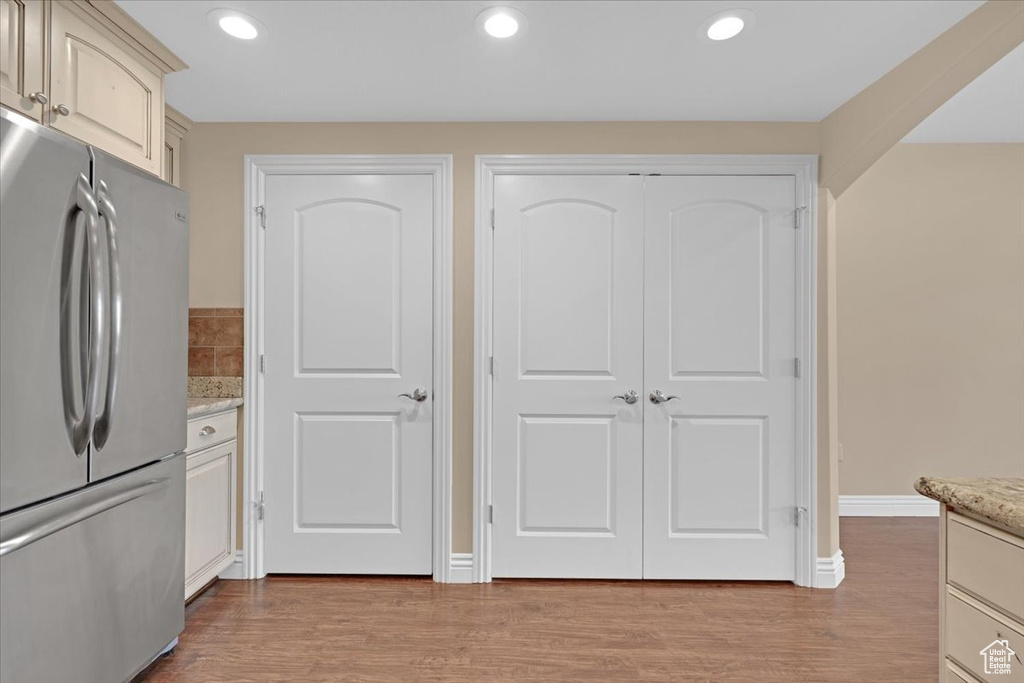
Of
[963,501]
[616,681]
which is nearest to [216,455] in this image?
[616,681]

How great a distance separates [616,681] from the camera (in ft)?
6.26

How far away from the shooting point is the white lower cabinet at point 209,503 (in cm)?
233

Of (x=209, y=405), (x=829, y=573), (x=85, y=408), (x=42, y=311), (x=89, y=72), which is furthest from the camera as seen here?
(x=829, y=573)

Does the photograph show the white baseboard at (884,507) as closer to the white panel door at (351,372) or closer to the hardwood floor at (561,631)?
the hardwood floor at (561,631)

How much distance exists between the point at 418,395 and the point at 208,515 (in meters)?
1.08

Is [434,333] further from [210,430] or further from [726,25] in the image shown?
[726,25]

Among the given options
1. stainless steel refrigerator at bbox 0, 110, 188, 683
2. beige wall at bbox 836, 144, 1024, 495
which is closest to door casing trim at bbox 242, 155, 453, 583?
stainless steel refrigerator at bbox 0, 110, 188, 683

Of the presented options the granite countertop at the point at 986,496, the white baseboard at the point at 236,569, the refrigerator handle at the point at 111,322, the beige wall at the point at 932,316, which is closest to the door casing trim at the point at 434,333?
the white baseboard at the point at 236,569

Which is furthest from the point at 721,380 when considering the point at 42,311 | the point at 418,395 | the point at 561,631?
the point at 42,311

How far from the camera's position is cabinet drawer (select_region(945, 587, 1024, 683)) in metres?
1.10

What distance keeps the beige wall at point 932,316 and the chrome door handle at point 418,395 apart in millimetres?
2724

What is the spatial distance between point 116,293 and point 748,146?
272 cm

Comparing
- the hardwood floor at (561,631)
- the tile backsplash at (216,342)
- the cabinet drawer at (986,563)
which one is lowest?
the hardwood floor at (561,631)

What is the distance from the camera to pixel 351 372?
9.04ft
